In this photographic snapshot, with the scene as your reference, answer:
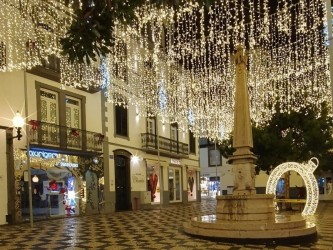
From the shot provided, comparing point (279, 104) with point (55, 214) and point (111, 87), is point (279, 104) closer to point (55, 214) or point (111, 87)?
point (111, 87)

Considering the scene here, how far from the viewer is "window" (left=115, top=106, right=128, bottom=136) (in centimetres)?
2712

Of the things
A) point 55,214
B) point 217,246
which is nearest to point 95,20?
point 217,246

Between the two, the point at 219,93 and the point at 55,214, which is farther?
the point at 219,93

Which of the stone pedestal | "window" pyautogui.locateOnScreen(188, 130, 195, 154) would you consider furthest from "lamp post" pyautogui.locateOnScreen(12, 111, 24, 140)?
"window" pyautogui.locateOnScreen(188, 130, 195, 154)

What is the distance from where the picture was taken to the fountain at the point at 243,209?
11359mm

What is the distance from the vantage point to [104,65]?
81.8 feet

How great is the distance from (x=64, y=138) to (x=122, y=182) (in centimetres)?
652

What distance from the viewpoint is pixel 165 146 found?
3253 cm

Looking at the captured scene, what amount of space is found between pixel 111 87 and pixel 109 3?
21.3m

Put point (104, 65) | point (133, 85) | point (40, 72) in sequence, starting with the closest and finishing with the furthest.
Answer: point (40, 72), point (104, 65), point (133, 85)

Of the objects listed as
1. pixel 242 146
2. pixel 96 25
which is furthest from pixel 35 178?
pixel 96 25

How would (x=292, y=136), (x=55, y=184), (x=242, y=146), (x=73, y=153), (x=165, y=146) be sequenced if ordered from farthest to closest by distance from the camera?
(x=165, y=146)
(x=292, y=136)
(x=73, y=153)
(x=55, y=184)
(x=242, y=146)

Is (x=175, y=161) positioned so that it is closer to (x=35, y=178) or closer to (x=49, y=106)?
(x=49, y=106)

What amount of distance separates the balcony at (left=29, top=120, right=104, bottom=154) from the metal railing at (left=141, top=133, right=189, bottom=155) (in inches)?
198
